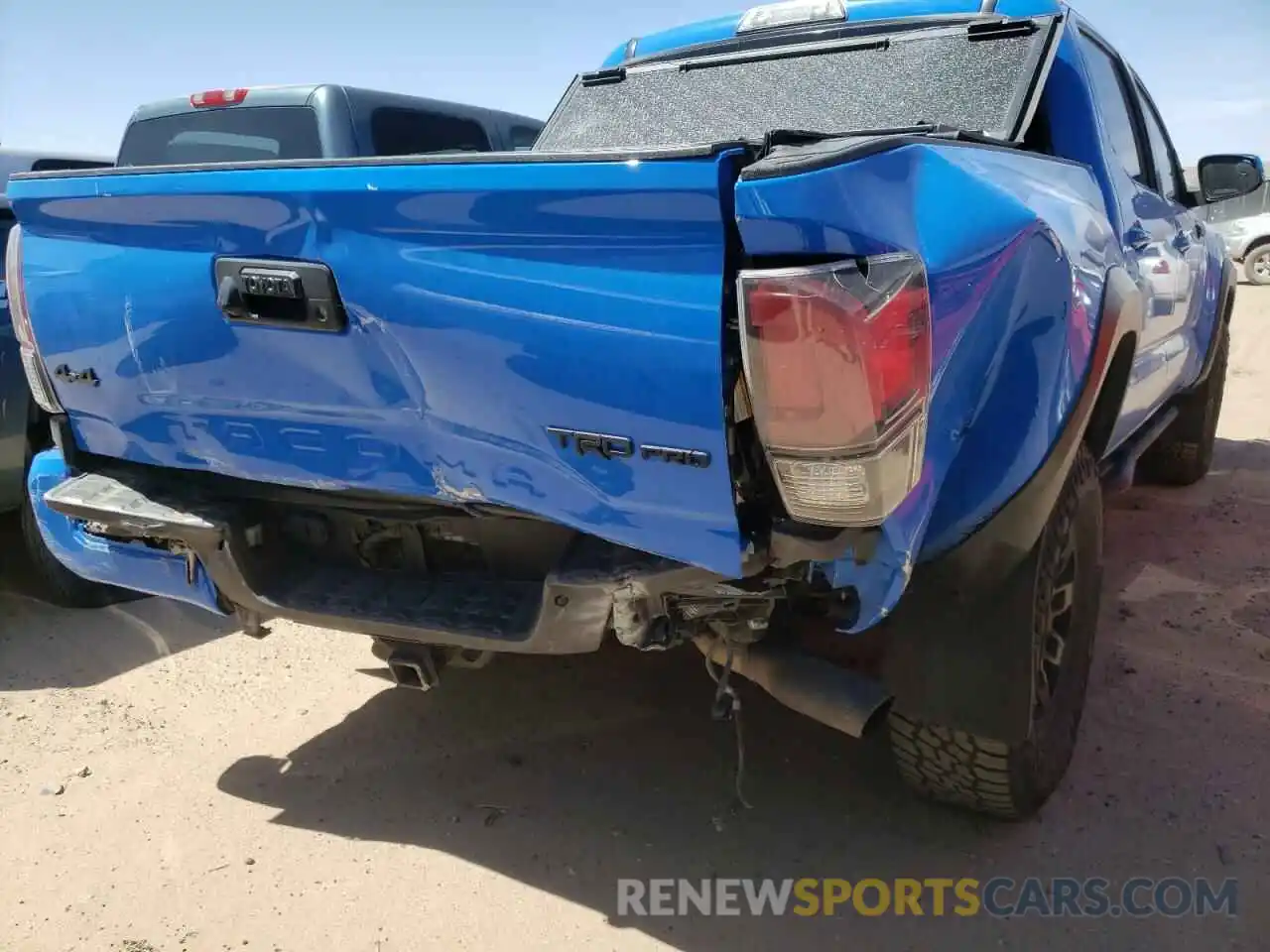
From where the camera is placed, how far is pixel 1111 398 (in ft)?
8.19

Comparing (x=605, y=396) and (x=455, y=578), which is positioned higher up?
(x=605, y=396)

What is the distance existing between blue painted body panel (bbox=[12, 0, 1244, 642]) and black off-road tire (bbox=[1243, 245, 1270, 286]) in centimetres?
1579

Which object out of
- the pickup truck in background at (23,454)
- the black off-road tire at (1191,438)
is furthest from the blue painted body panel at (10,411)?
the black off-road tire at (1191,438)

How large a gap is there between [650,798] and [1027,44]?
7.76ft

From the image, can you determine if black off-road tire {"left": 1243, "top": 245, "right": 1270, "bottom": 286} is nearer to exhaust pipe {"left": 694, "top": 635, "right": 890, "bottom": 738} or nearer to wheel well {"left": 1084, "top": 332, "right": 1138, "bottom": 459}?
wheel well {"left": 1084, "top": 332, "right": 1138, "bottom": 459}

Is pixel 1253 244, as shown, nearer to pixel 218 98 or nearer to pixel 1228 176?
pixel 1228 176

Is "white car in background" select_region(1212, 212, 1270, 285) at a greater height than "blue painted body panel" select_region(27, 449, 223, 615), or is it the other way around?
"blue painted body panel" select_region(27, 449, 223, 615)

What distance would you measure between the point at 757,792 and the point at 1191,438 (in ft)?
12.0

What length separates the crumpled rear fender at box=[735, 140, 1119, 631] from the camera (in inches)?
60.0

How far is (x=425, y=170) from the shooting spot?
1.76 m

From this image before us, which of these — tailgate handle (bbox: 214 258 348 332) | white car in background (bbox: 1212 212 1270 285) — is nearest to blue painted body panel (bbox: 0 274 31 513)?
tailgate handle (bbox: 214 258 348 332)

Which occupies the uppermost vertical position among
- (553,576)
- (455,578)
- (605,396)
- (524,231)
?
(524,231)

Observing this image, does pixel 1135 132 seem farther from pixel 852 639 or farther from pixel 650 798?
pixel 650 798

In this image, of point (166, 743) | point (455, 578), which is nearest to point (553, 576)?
point (455, 578)
